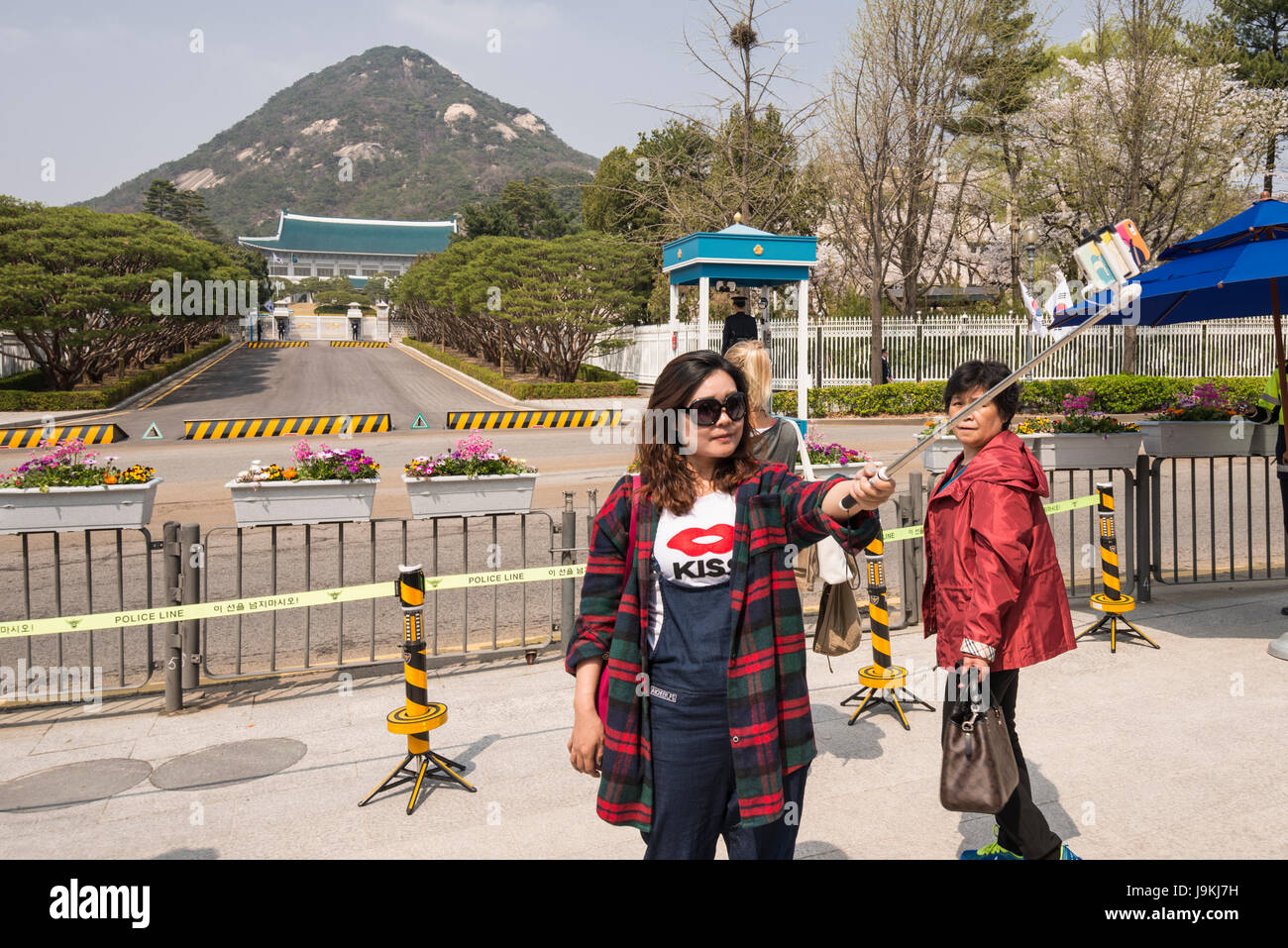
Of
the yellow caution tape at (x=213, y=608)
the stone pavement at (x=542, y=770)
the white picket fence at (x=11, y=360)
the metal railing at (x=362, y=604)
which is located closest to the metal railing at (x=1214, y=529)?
the stone pavement at (x=542, y=770)

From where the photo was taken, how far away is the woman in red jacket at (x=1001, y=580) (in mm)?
3047

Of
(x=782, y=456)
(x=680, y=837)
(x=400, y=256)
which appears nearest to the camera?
→ (x=680, y=837)

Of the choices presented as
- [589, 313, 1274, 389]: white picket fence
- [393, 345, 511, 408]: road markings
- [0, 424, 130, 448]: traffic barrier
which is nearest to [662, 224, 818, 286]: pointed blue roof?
[589, 313, 1274, 389]: white picket fence

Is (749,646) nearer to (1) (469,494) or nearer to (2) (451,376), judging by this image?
(1) (469,494)

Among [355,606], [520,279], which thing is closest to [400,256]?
[520,279]

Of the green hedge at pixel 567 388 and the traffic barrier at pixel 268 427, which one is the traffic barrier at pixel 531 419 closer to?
the traffic barrier at pixel 268 427

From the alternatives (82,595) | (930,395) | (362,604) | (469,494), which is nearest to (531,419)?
(930,395)

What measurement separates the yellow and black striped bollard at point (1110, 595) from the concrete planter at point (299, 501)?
5.45 m

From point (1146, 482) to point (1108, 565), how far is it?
1.20 metres

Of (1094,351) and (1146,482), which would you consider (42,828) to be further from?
(1094,351)

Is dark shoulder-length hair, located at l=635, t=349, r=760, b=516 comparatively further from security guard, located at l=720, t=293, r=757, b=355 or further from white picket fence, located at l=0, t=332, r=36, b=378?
white picket fence, located at l=0, t=332, r=36, b=378

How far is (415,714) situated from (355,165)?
184m

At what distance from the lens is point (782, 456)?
4.37 metres

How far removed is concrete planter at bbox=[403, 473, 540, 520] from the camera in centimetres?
715
